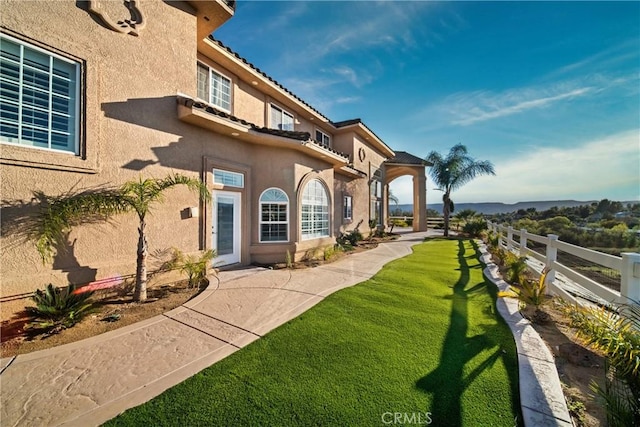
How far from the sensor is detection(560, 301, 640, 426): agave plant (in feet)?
7.64

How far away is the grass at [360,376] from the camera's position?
262 centimetres

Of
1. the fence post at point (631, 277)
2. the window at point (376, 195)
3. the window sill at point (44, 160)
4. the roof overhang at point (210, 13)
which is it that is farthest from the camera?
the window at point (376, 195)

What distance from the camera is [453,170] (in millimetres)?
22859

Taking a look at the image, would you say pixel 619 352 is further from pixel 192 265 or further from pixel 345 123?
pixel 345 123

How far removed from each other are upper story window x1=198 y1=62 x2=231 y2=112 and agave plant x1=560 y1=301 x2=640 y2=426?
450 inches

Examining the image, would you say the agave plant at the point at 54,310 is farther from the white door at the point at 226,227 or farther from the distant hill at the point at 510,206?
the distant hill at the point at 510,206

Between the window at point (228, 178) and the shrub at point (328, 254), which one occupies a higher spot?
the window at point (228, 178)

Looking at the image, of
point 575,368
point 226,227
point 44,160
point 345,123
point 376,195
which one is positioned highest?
point 345,123

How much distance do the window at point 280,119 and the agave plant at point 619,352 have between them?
40.4 ft

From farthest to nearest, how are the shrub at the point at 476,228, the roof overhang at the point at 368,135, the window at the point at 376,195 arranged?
the window at the point at 376,195 → the shrub at the point at 476,228 → the roof overhang at the point at 368,135

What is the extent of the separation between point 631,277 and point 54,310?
382 inches

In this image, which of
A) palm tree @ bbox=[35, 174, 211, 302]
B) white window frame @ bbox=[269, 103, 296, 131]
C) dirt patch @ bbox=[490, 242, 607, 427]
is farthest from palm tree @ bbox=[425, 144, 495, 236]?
palm tree @ bbox=[35, 174, 211, 302]

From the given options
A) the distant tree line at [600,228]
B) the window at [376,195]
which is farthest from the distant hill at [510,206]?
the window at [376,195]

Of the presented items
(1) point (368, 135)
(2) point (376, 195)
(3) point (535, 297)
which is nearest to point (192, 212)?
(3) point (535, 297)
